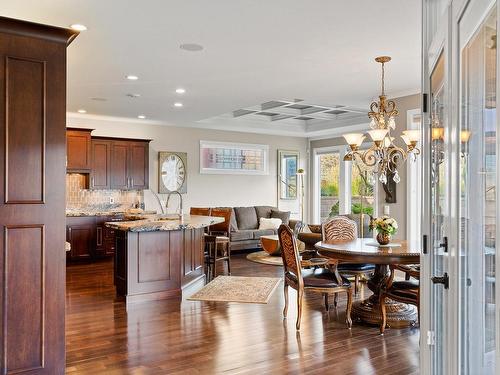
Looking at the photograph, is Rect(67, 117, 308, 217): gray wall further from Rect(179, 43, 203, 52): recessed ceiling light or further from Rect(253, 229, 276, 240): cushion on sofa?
Rect(179, 43, 203, 52): recessed ceiling light

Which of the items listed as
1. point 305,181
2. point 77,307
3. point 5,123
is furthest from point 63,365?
point 305,181

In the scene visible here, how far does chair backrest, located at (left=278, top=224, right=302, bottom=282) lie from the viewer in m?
4.35

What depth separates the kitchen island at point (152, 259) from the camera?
542 cm

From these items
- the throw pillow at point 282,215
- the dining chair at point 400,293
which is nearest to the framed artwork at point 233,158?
the throw pillow at point 282,215

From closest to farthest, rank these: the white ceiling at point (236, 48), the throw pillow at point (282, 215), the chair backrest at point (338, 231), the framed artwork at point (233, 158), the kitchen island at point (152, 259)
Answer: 1. the white ceiling at point (236, 48)
2. the kitchen island at point (152, 259)
3. the chair backrest at point (338, 231)
4. the framed artwork at point (233, 158)
5. the throw pillow at point (282, 215)

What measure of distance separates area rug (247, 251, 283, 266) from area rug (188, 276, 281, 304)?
57.8 inches

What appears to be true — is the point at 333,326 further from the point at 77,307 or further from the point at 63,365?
the point at 77,307

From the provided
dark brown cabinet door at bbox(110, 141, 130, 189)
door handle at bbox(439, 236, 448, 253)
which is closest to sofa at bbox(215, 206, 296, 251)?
dark brown cabinet door at bbox(110, 141, 130, 189)

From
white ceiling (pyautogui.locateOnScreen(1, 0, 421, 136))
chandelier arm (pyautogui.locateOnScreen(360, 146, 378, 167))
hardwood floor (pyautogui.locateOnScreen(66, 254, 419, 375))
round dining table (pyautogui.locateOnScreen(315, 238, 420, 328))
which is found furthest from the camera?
chandelier arm (pyautogui.locateOnScreen(360, 146, 378, 167))

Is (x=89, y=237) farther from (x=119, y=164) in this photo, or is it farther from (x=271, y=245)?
(x=271, y=245)

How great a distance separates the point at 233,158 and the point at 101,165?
3145 millimetres

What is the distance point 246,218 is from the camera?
404 inches

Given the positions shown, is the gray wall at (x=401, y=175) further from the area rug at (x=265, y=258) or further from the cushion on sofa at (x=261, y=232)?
the cushion on sofa at (x=261, y=232)

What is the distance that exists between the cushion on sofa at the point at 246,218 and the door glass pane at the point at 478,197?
8417mm
